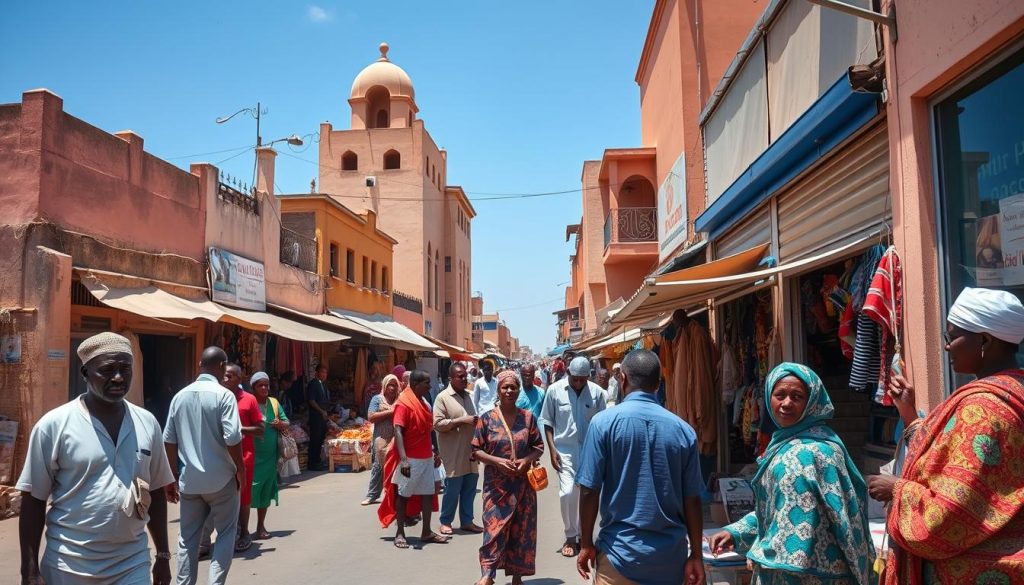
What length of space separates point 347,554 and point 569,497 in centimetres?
219

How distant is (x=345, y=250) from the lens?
2247cm

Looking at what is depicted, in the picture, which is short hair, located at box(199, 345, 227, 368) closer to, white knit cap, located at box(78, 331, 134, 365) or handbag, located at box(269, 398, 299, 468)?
white knit cap, located at box(78, 331, 134, 365)

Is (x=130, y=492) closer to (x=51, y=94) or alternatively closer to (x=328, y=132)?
(x=51, y=94)

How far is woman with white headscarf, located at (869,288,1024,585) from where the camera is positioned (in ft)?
7.10

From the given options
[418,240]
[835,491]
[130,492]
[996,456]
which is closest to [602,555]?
[835,491]

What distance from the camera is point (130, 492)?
10.6 ft

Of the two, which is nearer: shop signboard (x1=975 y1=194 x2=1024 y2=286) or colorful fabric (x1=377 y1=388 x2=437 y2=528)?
shop signboard (x1=975 y1=194 x2=1024 y2=286)

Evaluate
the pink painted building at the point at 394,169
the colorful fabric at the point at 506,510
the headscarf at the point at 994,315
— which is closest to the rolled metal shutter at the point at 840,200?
the headscarf at the point at 994,315

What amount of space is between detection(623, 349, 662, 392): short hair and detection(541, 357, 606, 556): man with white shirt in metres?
3.19

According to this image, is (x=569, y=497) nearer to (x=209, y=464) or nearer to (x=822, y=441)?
(x=209, y=464)

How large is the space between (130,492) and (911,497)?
2953mm

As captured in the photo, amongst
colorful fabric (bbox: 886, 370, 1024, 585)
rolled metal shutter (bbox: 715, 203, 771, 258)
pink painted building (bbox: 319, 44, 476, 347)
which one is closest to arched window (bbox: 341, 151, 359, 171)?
pink painted building (bbox: 319, 44, 476, 347)

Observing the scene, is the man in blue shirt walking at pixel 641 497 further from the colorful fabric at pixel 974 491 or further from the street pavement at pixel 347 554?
the street pavement at pixel 347 554

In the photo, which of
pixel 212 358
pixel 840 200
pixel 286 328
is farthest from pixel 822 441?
pixel 286 328
